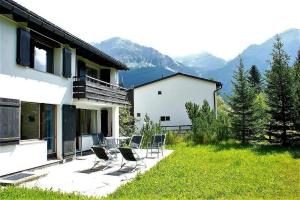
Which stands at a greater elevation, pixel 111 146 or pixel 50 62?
pixel 50 62

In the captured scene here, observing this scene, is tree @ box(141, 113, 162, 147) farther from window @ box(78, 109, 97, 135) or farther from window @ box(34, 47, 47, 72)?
window @ box(34, 47, 47, 72)

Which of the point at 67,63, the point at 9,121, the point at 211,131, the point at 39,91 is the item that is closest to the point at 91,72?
the point at 67,63

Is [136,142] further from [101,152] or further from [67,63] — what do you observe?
[67,63]

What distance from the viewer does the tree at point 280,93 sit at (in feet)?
70.0

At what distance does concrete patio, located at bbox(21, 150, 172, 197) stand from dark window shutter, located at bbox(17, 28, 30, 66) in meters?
4.04

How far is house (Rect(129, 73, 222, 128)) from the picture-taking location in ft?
125

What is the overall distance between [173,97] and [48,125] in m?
25.1

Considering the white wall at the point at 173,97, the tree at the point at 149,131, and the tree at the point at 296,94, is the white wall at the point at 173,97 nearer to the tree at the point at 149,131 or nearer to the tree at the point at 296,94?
the tree at the point at 149,131

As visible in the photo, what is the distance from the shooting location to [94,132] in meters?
22.1

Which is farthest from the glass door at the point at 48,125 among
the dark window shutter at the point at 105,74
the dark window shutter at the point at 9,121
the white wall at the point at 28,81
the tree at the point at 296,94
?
the tree at the point at 296,94

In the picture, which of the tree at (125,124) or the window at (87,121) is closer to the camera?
the window at (87,121)

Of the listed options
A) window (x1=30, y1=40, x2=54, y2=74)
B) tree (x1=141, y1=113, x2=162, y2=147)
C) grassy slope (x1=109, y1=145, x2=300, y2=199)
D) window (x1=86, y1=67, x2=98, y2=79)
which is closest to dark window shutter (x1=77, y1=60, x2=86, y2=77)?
window (x1=86, y1=67, x2=98, y2=79)

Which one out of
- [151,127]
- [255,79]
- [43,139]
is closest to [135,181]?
[43,139]

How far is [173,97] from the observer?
39.3 metres
